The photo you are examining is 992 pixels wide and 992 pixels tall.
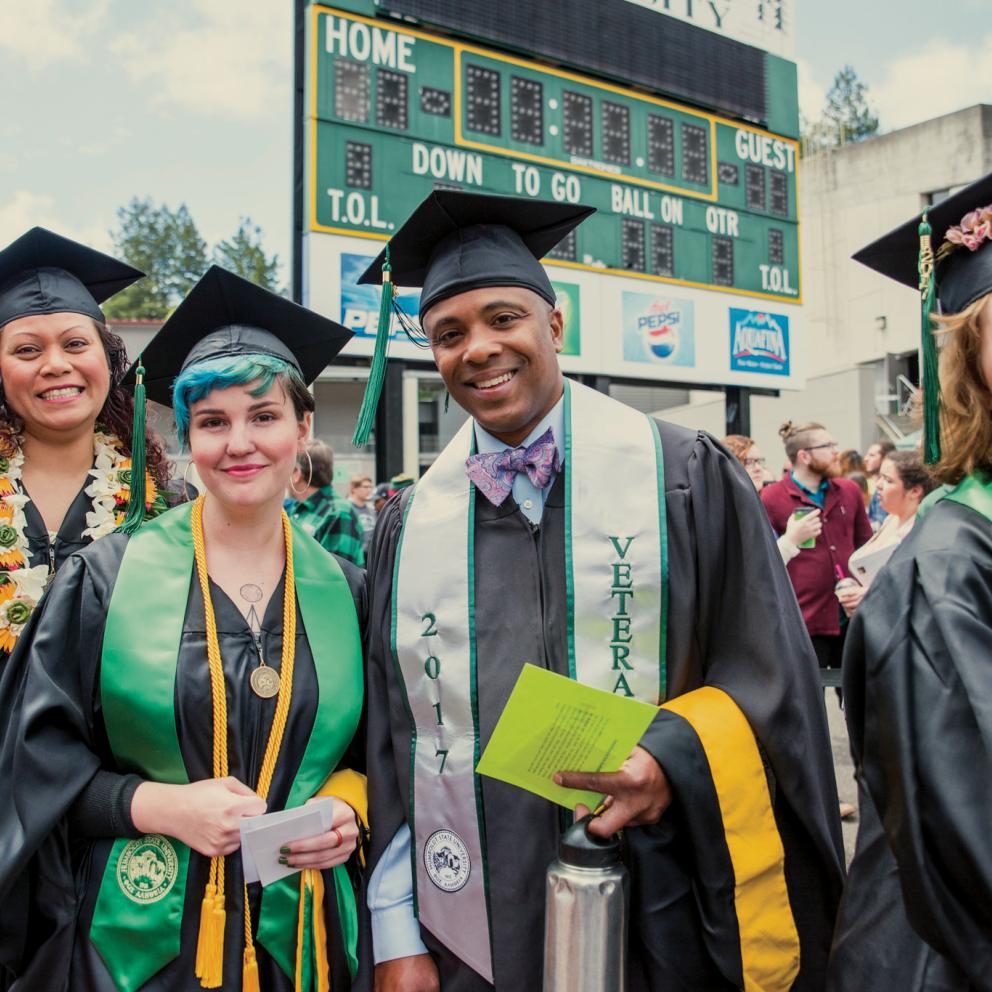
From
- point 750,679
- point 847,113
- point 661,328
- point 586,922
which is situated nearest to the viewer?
point 586,922

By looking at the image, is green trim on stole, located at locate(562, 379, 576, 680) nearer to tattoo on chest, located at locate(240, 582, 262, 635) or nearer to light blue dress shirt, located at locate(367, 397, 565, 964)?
light blue dress shirt, located at locate(367, 397, 565, 964)

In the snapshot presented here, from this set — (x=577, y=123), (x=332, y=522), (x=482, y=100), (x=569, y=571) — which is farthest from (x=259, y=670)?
(x=577, y=123)

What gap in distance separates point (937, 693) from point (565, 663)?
0.67 metres

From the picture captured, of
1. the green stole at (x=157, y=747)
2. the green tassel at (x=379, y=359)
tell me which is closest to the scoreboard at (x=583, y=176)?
the green tassel at (x=379, y=359)

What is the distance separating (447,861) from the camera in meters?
1.68

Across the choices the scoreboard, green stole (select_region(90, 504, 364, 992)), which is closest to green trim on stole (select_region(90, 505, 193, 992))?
green stole (select_region(90, 504, 364, 992))

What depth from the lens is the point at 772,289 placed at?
14164mm

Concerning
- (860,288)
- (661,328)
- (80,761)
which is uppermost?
(860,288)

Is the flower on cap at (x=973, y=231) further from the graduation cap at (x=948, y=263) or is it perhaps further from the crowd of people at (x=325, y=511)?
the crowd of people at (x=325, y=511)

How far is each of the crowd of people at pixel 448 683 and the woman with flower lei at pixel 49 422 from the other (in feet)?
1.17

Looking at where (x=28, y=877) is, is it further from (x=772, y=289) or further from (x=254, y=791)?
(x=772, y=289)

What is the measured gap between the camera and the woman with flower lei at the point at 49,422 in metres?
2.18

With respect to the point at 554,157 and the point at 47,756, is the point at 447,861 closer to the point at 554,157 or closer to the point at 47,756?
the point at 47,756

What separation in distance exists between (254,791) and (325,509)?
3746 millimetres
